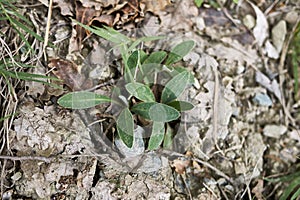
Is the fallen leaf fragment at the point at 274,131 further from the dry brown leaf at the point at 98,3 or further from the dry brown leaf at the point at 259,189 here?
the dry brown leaf at the point at 98,3

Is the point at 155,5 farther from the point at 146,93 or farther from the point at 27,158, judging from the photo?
the point at 27,158

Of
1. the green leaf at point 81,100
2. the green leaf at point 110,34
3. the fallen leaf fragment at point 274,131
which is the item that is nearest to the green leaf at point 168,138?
the green leaf at point 81,100

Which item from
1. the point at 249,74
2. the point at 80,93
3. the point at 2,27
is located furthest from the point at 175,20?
the point at 2,27

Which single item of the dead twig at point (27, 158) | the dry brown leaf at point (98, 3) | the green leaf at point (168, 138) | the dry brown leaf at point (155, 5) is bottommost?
the dead twig at point (27, 158)

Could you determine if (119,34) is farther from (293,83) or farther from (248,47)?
(293,83)

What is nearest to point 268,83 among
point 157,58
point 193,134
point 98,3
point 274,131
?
point 274,131

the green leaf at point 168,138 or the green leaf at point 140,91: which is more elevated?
the green leaf at point 140,91
